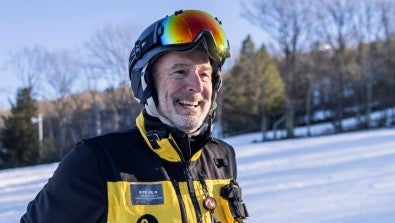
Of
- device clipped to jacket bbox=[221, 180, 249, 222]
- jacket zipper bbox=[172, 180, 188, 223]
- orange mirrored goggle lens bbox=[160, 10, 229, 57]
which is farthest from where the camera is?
device clipped to jacket bbox=[221, 180, 249, 222]

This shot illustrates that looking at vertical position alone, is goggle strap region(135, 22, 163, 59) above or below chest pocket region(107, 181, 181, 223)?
above

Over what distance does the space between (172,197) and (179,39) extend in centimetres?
58

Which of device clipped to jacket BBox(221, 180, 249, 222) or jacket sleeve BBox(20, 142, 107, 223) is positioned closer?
jacket sleeve BBox(20, 142, 107, 223)

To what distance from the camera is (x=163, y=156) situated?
6.02 feet

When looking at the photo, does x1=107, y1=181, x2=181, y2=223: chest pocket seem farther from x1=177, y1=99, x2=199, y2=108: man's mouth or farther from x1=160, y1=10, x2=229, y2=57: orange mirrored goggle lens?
x1=160, y1=10, x2=229, y2=57: orange mirrored goggle lens

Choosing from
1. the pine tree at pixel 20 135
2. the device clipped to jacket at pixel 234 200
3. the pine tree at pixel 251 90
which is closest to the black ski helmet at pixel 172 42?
the device clipped to jacket at pixel 234 200

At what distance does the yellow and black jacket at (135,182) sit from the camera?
5.39ft

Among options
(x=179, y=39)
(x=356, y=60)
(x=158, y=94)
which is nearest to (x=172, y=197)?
(x=158, y=94)

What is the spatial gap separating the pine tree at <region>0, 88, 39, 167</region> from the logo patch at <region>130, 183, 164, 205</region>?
33345 millimetres

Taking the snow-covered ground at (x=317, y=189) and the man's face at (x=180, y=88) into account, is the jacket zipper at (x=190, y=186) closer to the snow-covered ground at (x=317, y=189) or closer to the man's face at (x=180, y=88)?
the man's face at (x=180, y=88)

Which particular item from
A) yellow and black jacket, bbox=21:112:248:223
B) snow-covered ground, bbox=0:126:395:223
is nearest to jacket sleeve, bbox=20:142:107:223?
yellow and black jacket, bbox=21:112:248:223

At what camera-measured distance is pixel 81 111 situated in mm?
45062

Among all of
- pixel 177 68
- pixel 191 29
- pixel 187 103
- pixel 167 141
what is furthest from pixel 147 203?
pixel 191 29

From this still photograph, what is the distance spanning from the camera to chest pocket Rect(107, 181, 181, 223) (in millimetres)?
1660
